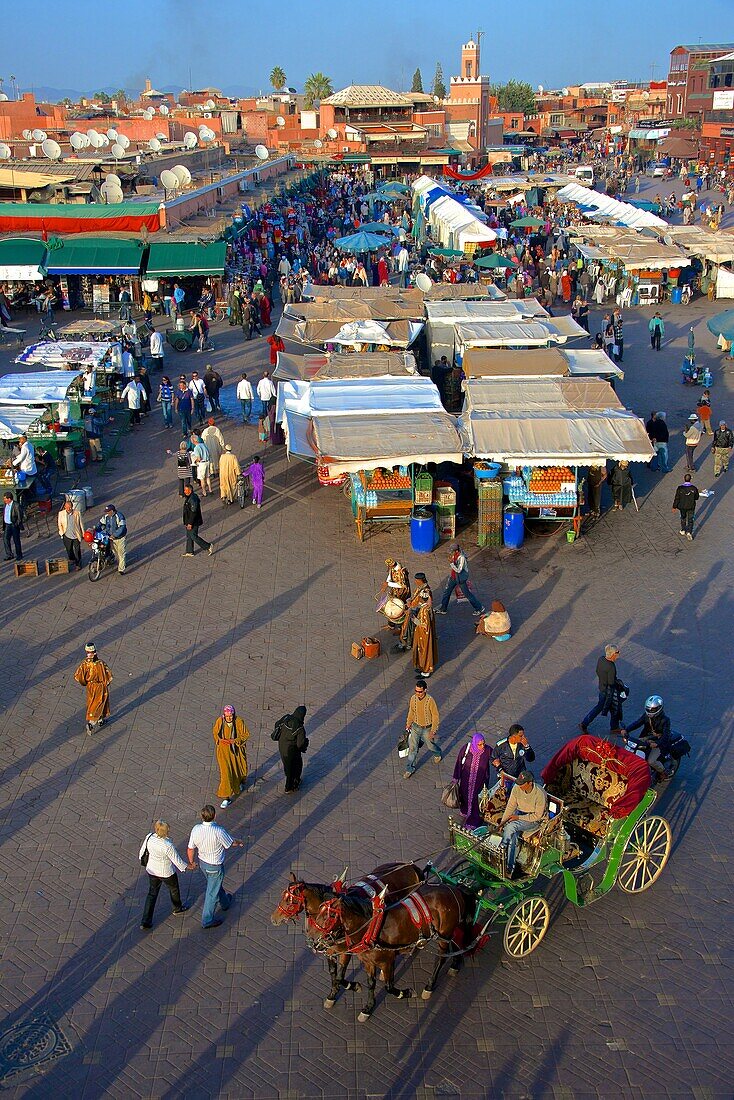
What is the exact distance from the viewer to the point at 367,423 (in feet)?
49.1

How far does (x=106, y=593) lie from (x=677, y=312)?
22961 millimetres

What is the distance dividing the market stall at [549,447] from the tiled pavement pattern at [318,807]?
0.69 metres

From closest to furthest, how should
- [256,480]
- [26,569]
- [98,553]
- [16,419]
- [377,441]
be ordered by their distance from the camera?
1. [98,553]
2. [26,569]
3. [377,441]
4. [256,480]
5. [16,419]

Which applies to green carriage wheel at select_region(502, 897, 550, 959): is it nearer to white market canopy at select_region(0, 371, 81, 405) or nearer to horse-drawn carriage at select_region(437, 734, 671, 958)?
horse-drawn carriage at select_region(437, 734, 671, 958)

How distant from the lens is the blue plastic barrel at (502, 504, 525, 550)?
14.5 metres

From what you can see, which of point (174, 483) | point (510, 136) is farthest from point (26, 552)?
point (510, 136)

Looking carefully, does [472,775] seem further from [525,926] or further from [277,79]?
[277,79]

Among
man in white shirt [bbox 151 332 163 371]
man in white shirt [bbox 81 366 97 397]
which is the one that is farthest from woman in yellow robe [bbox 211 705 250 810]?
man in white shirt [bbox 151 332 163 371]

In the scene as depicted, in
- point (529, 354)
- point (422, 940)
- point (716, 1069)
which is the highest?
point (529, 354)

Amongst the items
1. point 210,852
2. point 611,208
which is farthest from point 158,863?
point 611,208

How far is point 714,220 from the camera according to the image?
43531mm

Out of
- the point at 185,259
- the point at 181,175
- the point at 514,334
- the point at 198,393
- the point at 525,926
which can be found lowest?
the point at 525,926

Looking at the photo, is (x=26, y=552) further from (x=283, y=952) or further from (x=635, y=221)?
(x=635, y=221)

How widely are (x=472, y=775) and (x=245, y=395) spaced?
12.5 metres
